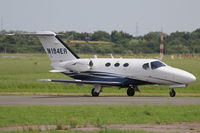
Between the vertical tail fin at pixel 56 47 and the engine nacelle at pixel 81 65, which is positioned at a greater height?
the vertical tail fin at pixel 56 47

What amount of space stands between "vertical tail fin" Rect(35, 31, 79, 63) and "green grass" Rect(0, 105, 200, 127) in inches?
457

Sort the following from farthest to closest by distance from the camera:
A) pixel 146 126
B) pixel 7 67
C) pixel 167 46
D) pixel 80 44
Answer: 1. pixel 167 46
2. pixel 80 44
3. pixel 7 67
4. pixel 146 126

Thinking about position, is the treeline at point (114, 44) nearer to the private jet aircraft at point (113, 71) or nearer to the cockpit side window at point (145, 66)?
the private jet aircraft at point (113, 71)

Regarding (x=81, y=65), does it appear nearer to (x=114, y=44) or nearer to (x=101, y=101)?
(x=101, y=101)

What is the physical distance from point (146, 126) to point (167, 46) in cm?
10147

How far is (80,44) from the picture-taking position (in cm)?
10475

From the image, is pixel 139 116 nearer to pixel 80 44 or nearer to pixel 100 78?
pixel 100 78

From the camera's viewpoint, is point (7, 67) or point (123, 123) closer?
point (123, 123)

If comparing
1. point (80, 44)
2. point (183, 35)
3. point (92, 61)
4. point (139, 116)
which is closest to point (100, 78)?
point (92, 61)

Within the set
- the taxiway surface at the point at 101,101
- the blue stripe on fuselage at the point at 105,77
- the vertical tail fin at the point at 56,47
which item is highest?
the vertical tail fin at the point at 56,47

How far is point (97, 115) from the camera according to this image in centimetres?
1947

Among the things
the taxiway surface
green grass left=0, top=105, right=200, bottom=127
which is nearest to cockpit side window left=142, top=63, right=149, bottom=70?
the taxiway surface

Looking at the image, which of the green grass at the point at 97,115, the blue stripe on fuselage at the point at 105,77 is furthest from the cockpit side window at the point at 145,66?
the green grass at the point at 97,115

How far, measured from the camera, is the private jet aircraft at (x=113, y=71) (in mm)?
30141
